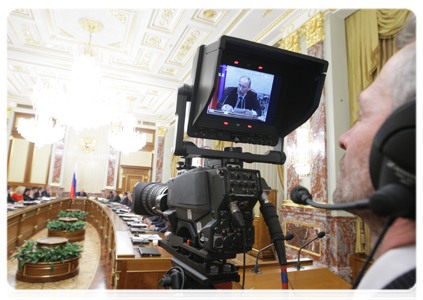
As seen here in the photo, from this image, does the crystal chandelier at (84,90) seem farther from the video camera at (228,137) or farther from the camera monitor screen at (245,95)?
the camera monitor screen at (245,95)

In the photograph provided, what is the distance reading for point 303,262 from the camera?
200 centimetres

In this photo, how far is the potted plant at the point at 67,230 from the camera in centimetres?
634

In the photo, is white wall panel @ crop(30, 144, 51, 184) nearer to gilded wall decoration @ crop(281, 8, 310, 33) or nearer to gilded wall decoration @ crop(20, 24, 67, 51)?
gilded wall decoration @ crop(20, 24, 67, 51)

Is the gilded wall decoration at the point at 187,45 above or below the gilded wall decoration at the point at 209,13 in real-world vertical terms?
below

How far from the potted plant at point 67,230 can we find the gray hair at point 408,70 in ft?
23.5

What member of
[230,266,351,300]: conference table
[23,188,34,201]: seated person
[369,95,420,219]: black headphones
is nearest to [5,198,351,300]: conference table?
[230,266,351,300]: conference table

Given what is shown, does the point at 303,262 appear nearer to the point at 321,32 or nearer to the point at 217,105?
the point at 217,105

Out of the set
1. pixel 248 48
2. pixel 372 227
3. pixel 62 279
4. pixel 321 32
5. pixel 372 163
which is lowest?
pixel 62 279

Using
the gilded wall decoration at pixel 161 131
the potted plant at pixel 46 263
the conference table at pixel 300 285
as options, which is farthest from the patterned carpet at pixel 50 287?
the gilded wall decoration at pixel 161 131

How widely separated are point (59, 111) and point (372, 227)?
29.5 ft

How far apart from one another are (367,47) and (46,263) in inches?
216

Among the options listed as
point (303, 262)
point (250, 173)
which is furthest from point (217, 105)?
point (303, 262)

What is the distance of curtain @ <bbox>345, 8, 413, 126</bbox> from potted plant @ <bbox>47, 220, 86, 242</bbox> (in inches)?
244

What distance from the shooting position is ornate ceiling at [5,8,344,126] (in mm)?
5863
